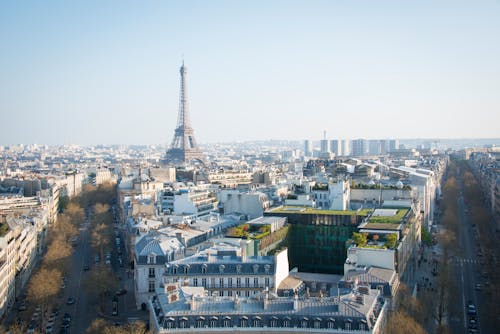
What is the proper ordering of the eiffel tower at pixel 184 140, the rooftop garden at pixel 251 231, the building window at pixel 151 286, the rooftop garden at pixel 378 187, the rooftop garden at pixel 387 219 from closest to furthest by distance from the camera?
the building window at pixel 151 286, the rooftop garden at pixel 251 231, the rooftop garden at pixel 387 219, the rooftop garden at pixel 378 187, the eiffel tower at pixel 184 140

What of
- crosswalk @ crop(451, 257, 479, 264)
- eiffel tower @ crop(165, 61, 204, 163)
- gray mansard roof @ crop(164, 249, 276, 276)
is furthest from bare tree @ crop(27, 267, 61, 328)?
eiffel tower @ crop(165, 61, 204, 163)

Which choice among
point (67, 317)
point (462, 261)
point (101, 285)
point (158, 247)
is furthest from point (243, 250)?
point (462, 261)

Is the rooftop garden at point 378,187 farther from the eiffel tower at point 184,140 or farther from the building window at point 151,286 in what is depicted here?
the eiffel tower at point 184,140

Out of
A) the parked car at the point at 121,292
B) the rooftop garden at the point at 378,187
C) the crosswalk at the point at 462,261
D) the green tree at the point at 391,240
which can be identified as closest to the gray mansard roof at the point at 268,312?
the green tree at the point at 391,240

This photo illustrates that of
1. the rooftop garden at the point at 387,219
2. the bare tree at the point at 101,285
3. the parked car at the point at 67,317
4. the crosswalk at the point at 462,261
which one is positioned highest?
the rooftop garden at the point at 387,219

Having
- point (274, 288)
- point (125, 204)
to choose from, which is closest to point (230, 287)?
point (274, 288)

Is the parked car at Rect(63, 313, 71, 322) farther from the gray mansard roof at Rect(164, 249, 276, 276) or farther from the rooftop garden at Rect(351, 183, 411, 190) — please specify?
the rooftop garden at Rect(351, 183, 411, 190)

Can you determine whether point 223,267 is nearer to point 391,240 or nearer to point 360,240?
point 360,240

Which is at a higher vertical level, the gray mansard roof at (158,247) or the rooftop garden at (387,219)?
the rooftop garden at (387,219)
